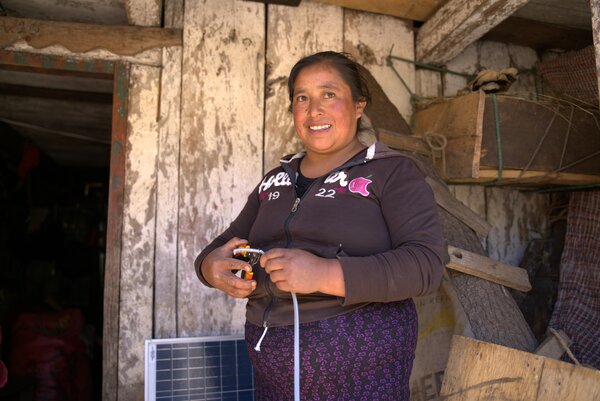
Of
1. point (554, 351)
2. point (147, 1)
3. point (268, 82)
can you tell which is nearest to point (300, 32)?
point (268, 82)

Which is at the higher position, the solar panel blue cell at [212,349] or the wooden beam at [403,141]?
the wooden beam at [403,141]

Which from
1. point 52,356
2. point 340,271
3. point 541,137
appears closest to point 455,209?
point 541,137

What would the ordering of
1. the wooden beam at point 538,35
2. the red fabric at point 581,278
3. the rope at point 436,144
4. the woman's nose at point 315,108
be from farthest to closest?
1. the wooden beam at point 538,35
2. the red fabric at point 581,278
3. the rope at point 436,144
4. the woman's nose at point 315,108

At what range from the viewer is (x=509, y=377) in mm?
1831

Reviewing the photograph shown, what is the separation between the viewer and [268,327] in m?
1.47

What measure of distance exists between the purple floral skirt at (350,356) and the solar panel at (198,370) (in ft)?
3.23

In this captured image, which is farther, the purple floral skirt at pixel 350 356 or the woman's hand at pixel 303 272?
the purple floral skirt at pixel 350 356

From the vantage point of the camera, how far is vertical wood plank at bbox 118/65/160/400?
2398mm

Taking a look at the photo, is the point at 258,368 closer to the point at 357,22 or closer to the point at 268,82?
the point at 268,82

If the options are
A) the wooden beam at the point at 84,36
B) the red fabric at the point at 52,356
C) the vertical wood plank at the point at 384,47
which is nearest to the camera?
the wooden beam at the point at 84,36

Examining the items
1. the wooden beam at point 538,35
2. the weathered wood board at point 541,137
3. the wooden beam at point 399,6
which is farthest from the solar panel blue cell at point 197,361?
the wooden beam at point 538,35

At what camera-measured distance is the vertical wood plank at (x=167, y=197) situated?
2.46 metres

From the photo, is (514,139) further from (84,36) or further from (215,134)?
(84,36)

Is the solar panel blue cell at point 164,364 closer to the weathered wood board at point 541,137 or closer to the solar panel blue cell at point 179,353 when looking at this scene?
the solar panel blue cell at point 179,353
